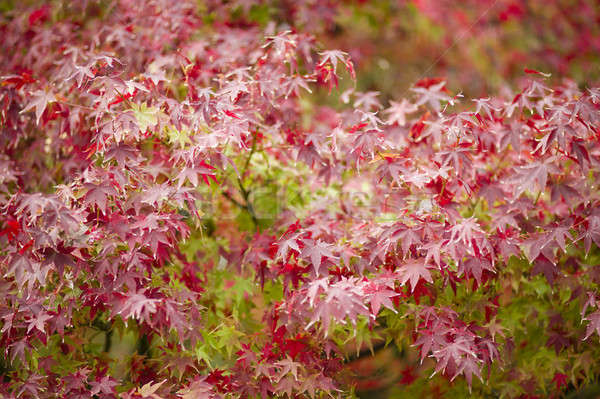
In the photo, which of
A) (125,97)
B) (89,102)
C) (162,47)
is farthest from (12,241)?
(162,47)

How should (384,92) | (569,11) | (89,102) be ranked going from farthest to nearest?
(384,92), (569,11), (89,102)

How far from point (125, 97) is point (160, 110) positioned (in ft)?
0.58

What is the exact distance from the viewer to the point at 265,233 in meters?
2.91

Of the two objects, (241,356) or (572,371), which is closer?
(241,356)

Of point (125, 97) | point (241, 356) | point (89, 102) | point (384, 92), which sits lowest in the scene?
point (384, 92)

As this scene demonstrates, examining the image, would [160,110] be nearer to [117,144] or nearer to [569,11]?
[117,144]

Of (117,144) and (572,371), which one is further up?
(117,144)

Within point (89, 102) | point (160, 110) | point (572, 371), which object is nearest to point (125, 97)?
point (160, 110)

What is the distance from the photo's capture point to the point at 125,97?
2605 millimetres

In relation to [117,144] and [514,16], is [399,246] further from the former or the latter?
[514,16]

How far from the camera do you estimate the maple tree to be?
2.37m

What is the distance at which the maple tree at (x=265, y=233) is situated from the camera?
2.37m

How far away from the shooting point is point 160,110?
2676mm

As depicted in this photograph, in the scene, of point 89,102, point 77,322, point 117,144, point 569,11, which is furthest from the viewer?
point 569,11
